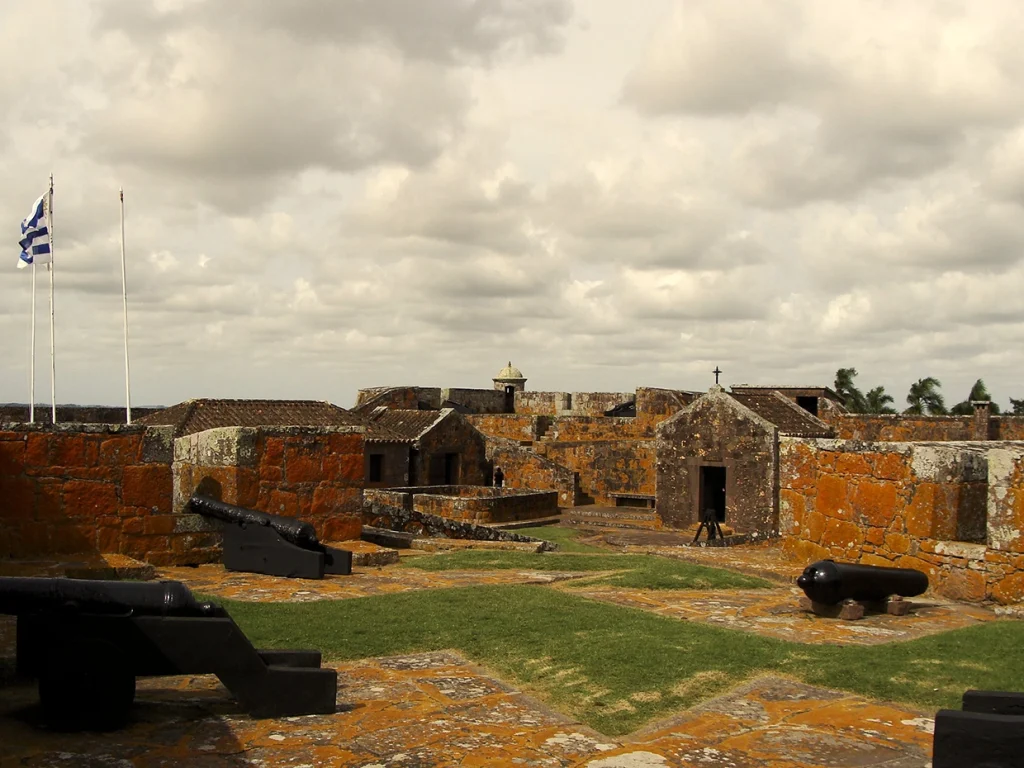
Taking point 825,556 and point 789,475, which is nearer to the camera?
point 825,556

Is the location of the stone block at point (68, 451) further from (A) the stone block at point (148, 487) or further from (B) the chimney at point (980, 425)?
(B) the chimney at point (980, 425)

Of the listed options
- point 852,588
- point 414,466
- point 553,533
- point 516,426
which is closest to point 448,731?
point 852,588

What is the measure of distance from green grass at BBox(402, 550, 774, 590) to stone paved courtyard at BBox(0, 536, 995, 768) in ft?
12.2

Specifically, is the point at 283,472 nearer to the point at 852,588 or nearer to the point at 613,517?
the point at 852,588

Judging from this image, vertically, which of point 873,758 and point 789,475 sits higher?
point 789,475

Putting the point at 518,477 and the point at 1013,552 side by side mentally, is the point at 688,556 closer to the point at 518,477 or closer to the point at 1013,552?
the point at 1013,552

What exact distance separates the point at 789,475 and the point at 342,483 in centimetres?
536

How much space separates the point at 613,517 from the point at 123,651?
2396cm

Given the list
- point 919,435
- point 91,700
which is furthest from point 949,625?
point 919,435

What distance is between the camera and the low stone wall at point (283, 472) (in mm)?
10477

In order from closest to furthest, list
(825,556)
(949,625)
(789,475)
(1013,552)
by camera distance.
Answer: (949,625), (1013,552), (825,556), (789,475)

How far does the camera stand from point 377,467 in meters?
33.1

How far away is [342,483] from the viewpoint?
36.9 feet

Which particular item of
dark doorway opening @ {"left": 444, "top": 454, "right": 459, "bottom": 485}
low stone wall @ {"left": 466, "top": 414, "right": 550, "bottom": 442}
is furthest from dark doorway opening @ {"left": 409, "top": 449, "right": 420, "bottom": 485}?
low stone wall @ {"left": 466, "top": 414, "right": 550, "bottom": 442}
